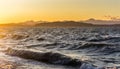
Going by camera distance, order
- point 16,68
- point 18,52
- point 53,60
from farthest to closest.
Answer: point 18,52, point 53,60, point 16,68

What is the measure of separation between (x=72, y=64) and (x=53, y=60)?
196cm

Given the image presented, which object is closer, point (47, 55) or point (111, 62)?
point (111, 62)

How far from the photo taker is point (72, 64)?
1677cm

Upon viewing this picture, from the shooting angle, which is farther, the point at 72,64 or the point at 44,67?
the point at 72,64

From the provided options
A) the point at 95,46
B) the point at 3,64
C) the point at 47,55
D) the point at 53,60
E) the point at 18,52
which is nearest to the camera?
the point at 3,64

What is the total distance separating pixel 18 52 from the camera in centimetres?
2250

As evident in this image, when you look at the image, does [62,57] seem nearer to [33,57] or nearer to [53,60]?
[53,60]

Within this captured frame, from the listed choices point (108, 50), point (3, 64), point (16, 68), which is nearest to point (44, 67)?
point (16, 68)

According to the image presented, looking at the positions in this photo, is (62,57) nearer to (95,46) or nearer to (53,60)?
(53,60)

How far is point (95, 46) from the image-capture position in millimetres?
26438

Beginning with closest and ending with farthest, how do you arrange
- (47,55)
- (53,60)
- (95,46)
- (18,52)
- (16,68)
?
(16,68)
(53,60)
(47,55)
(18,52)
(95,46)

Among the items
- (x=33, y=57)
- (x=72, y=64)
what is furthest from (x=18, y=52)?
(x=72, y=64)

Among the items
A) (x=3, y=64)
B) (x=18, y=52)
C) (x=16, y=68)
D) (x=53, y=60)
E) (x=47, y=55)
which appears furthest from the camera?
(x=18, y=52)

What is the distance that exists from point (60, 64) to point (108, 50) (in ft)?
24.0
